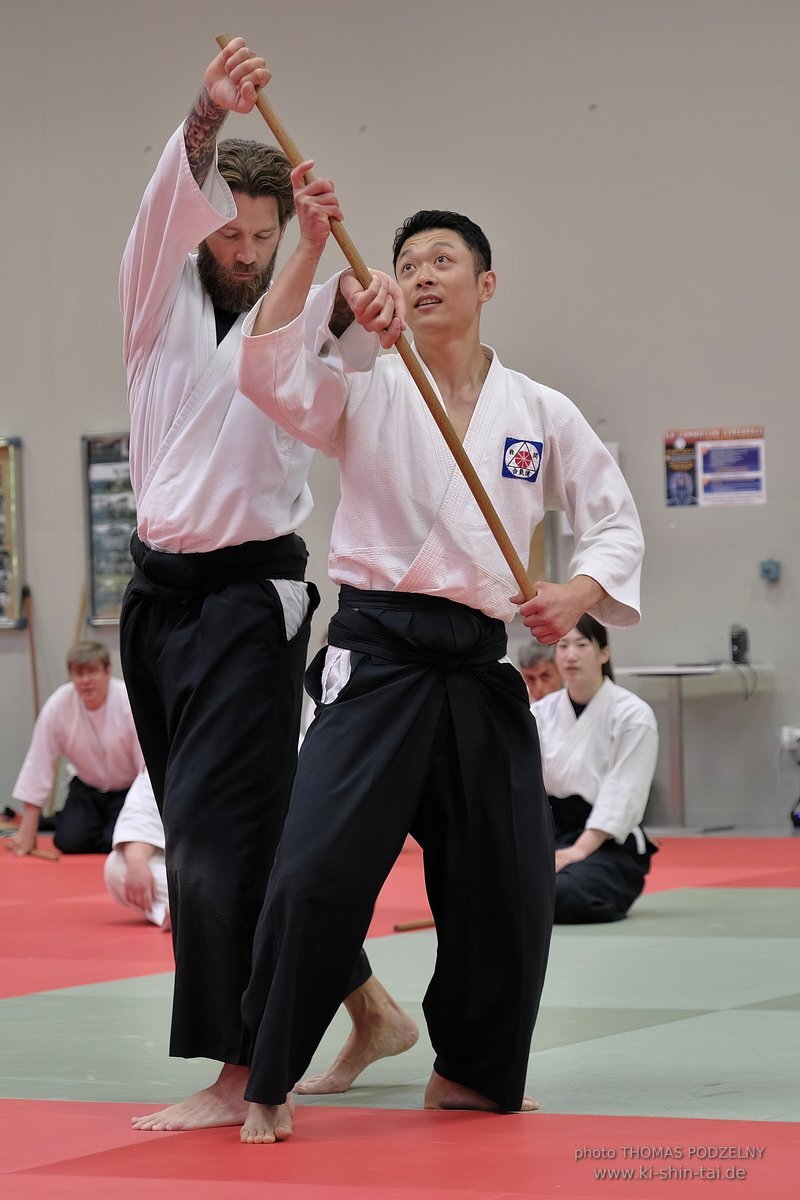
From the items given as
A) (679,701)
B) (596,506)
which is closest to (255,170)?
(596,506)

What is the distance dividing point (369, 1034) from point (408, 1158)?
79 cm

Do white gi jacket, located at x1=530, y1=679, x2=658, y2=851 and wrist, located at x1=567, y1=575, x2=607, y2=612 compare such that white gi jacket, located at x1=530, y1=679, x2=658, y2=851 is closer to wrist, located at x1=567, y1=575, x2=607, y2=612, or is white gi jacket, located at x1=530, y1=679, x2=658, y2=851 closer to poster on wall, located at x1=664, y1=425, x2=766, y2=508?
wrist, located at x1=567, y1=575, x2=607, y2=612

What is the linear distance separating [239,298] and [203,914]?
1204 mm

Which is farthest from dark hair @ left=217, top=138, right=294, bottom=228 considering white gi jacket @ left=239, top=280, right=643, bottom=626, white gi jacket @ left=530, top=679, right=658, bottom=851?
white gi jacket @ left=530, top=679, right=658, bottom=851

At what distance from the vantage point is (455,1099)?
300 centimetres

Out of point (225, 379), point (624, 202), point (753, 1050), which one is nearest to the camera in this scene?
point (225, 379)

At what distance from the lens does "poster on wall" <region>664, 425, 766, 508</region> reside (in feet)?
32.7

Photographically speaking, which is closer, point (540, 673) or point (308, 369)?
point (308, 369)

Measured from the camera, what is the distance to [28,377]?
38.2 ft

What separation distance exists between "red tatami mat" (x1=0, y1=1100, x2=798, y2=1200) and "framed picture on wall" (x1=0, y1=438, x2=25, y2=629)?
28.9 ft

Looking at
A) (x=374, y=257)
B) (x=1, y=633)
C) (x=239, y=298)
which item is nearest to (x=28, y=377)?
(x=1, y=633)

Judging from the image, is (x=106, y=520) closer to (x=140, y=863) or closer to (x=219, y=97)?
(x=140, y=863)

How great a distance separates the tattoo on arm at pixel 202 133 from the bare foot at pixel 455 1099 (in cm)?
173

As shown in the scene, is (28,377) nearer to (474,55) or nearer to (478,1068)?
(474,55)
